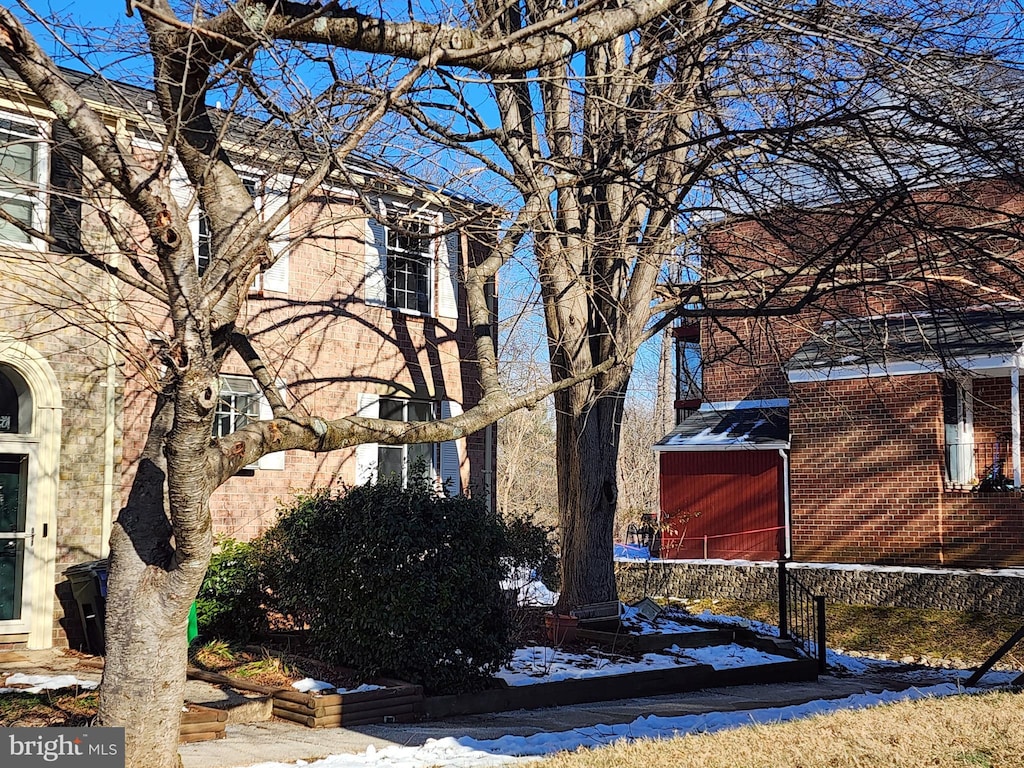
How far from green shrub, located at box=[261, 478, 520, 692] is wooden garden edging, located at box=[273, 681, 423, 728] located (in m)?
0.32

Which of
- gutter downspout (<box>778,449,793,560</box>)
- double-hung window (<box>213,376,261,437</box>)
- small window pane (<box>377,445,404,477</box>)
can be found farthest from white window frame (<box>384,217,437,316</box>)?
gutter downspout (<box>778,449,793,560</box>)

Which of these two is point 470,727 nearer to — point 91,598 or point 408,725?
point 408,725

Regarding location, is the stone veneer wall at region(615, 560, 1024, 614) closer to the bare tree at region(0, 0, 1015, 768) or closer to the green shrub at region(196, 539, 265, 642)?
the bare tree at region(0, 0, 1015, 768)

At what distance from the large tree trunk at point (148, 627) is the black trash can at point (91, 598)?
576cm

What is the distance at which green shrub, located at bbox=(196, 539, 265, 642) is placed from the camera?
1113 cm

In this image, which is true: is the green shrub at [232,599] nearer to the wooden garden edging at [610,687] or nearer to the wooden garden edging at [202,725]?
the wooden garden edging at [610,687]

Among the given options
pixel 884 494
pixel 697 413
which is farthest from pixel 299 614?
pixel 697 413

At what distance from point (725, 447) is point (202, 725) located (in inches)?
709

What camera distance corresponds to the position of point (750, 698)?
36.2ft

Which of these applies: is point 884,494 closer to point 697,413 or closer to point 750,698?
point 697,413

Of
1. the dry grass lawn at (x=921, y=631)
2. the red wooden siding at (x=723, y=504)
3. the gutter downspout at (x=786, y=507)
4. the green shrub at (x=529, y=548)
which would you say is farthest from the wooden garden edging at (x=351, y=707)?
the red wooden siding at (x=723, y=504)

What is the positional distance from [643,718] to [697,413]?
19.8m

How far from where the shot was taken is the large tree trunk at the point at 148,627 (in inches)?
222

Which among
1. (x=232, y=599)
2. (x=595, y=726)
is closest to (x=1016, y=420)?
(x=595, y=726)
